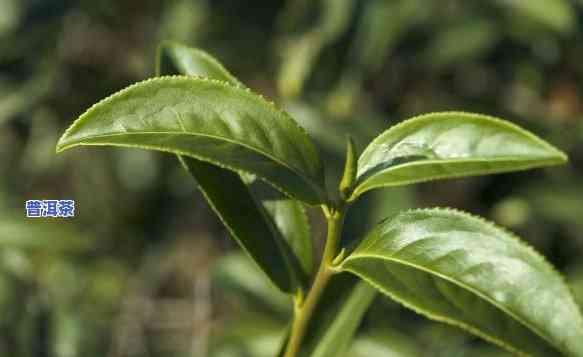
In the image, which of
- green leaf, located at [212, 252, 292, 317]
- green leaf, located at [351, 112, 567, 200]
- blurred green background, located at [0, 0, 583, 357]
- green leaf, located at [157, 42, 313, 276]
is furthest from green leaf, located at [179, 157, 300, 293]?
green leaf, located at [212, 252, 292, 317]

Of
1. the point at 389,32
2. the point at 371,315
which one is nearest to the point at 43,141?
the point at 389,32

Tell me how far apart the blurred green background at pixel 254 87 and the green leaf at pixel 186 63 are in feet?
1.73

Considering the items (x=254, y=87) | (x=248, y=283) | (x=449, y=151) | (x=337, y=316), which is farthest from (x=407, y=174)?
(x=254, y=87)

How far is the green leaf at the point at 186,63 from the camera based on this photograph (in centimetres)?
90

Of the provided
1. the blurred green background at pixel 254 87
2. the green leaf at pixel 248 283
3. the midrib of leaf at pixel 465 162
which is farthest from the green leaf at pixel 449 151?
the green leaf at pixel 248 283

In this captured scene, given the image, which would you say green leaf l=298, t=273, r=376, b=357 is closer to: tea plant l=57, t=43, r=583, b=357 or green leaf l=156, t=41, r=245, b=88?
tea plant l=57, t=43, r=583, b=357

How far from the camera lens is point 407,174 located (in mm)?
715

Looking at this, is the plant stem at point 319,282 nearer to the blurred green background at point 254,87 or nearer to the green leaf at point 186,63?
the green leaf at point 186,63

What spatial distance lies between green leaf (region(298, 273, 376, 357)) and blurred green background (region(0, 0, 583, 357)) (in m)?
0.43

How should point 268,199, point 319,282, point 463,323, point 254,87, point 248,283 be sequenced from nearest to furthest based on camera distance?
point 463,323 → point 319,282 → point 268,199 → point 248,283 → point 254,87

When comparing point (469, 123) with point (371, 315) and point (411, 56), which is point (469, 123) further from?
point (411, 56)

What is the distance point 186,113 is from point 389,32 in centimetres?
110

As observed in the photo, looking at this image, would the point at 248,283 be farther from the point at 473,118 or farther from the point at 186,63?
the point at 473,118

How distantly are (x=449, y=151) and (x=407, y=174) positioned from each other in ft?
0.12
